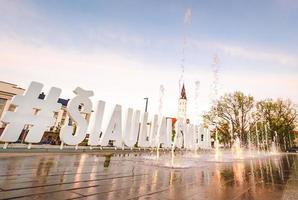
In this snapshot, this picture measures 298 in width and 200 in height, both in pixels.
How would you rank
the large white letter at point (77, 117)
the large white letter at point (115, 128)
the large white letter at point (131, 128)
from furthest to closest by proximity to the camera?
the large white letter at point (131, 128) < the large white letter at point (115, 128) < the large white letter at point (77, 117)

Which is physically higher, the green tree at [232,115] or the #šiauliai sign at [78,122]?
the green tree at [232,115]

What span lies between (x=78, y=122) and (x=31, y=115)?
3.30 metres

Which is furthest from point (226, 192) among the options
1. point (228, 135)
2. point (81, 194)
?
point (228, 135)

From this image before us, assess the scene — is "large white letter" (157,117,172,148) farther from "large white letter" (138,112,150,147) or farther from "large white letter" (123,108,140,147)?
"large white letter" (123,108,140,147)

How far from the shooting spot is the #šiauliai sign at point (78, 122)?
12.6m

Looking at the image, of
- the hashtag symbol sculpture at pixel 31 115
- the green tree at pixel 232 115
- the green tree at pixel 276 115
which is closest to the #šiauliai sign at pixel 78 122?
the hashtag symbol sculpture at pixel 31 115

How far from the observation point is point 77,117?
15484 mm

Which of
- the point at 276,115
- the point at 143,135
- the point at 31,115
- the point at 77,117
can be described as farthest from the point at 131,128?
the point at 276,115

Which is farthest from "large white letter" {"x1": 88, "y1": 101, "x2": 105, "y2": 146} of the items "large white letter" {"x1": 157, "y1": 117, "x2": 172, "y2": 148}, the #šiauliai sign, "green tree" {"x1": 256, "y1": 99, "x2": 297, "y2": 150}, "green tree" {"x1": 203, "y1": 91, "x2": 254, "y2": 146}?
"green tree" {"x1": 256, "y1": 99, "x2": 297, "y2": 150}

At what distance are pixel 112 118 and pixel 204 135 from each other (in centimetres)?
2070

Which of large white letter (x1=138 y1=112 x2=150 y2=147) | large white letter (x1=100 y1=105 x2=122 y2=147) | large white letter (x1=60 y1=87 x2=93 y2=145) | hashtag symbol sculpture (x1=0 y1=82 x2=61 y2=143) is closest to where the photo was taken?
hashtag symbol sculpture (x1=0 y1=82 x2=61 y2=143)

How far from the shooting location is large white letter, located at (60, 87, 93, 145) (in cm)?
1487

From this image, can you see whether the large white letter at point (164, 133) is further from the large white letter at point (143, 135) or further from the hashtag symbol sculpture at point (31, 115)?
the hashtag symbol sculpture at point (31, 115)

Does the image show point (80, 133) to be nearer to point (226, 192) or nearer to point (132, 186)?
point (132, 186)
